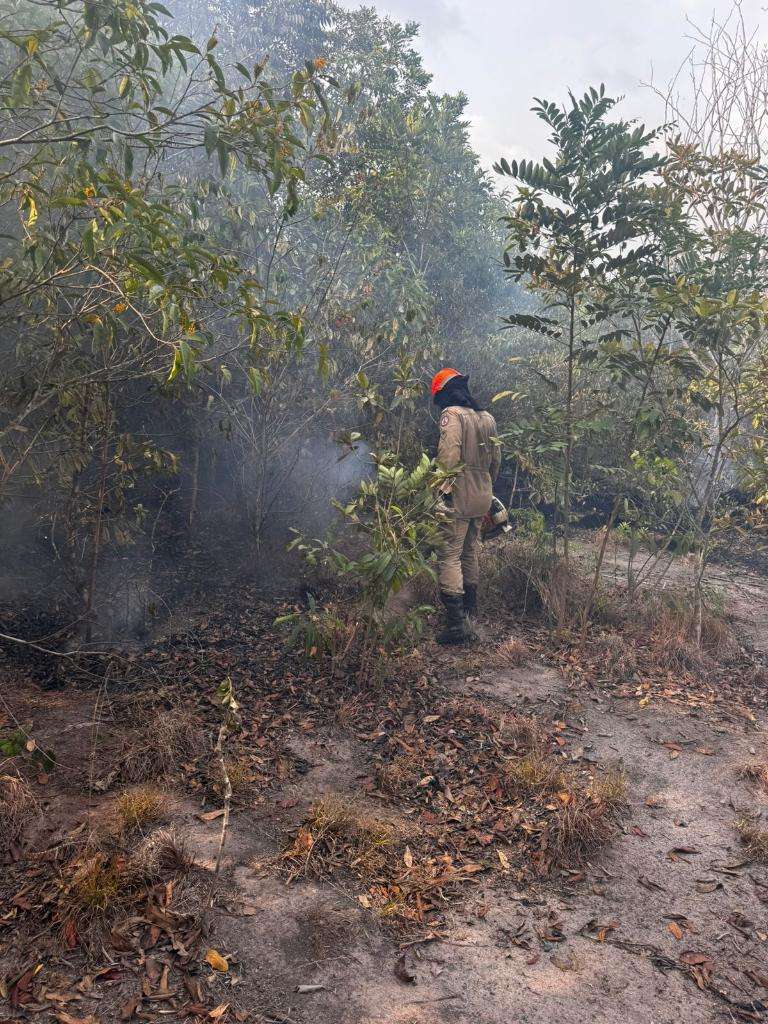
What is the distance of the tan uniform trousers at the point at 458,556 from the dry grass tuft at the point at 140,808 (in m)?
2.79

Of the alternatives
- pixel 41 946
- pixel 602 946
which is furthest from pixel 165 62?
pixel 602 946

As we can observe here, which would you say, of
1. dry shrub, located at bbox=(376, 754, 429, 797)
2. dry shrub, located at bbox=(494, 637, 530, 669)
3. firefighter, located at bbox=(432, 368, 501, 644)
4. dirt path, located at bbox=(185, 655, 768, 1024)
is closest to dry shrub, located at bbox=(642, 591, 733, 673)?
dry shrub, located at bbox=(494, 637, 530, 669)

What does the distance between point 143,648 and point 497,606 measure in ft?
9.80

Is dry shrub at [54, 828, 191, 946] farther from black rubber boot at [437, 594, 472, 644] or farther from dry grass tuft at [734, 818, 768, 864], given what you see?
black rubber boot at [437, 594, 472, 644]

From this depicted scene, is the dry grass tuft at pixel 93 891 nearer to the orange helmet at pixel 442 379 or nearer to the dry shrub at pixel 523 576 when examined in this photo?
the orange helmet at pixel 442 379

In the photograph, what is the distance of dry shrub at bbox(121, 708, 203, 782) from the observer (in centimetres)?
A: 342

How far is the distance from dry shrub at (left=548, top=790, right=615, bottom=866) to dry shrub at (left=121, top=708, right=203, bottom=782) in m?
1.82

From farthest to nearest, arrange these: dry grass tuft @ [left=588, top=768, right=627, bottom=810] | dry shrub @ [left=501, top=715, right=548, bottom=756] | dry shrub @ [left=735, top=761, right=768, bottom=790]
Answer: dry shrub @ [left=501, top=715, right=548, bottom=756] < dry shrub @ [left=735, top=761, right=768, bottom=790] < dry grass tuft @ [left=588, top=768, right=627, bottom=810]

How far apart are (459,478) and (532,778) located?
2.49 m

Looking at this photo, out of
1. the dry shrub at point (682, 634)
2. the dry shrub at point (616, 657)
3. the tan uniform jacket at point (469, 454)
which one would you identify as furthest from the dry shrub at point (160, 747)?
the dry shrub at point (682, 634)

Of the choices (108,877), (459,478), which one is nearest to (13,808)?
(108,877)

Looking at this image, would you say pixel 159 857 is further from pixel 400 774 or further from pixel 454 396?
pixel 454 396

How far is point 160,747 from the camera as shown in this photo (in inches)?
138

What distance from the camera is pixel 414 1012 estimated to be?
2.29 metres
